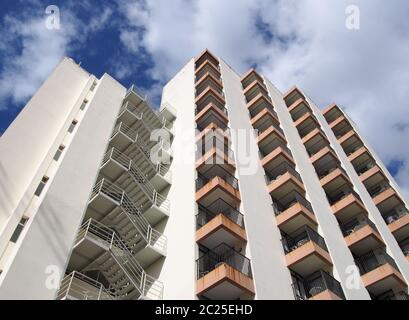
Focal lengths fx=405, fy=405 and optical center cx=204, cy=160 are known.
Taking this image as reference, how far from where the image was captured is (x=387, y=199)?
40.0m

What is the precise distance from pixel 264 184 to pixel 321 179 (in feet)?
27.4

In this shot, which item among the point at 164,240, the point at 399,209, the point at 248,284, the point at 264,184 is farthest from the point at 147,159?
the point at 399,209

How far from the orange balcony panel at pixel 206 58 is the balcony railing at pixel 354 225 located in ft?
86.1

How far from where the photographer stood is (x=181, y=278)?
75.6ft

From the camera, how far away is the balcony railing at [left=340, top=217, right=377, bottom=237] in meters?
33.4

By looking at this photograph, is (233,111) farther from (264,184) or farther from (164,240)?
(164,240)

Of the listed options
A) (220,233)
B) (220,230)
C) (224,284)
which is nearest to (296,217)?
(220,233)

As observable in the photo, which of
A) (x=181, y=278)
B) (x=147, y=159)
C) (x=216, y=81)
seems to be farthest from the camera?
(x=216, y=81)

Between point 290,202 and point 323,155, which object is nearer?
point 290,202

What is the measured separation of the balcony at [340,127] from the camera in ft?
174

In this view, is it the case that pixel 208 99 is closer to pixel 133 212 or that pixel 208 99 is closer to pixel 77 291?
pixel 133 212

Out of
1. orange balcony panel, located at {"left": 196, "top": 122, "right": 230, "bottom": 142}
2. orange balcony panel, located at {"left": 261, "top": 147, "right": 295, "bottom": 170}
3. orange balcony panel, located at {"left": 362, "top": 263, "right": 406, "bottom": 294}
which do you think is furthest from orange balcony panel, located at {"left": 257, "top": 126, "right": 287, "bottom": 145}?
orange balcony panel, located at {"left": 362, "top": 263, "right": 406, "bottom": 294}

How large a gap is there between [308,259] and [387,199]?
17.7 meters
